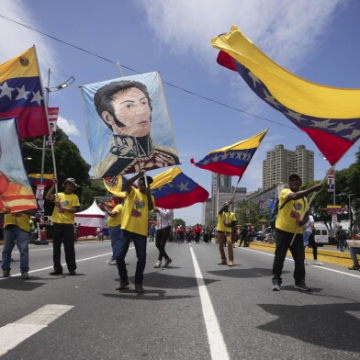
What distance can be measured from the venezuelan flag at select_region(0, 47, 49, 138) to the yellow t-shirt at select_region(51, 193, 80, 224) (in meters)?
1.39

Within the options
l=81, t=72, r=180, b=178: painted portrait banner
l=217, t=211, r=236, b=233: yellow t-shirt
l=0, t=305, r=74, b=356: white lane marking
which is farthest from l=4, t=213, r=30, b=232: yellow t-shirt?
l=217, t=211, r=236, b=233: yellow t-shirt

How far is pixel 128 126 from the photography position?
23.5 ft

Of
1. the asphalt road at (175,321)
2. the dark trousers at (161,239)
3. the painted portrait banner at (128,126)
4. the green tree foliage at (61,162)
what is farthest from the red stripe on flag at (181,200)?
the green tree foliage at (61,162)

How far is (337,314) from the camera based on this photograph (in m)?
4.59

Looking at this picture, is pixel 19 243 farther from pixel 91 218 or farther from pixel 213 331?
pixel 91 218

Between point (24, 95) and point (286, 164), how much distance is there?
457 ft

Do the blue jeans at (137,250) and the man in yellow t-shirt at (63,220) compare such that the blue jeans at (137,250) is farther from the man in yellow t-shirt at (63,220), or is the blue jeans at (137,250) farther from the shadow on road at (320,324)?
the man in yellow t-shirt at (63,220)

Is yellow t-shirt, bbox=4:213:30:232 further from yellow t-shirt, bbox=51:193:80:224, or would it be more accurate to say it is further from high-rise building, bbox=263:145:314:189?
high-rise building, bbox=263:145:314:189

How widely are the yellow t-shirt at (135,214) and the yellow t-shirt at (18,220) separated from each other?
238 cm

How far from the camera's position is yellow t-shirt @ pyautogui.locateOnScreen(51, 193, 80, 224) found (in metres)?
7.66

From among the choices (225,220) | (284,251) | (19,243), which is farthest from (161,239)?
(284,251)

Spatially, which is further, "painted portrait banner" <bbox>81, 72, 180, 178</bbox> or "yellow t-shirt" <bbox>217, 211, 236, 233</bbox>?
"yellow t-shirt" <bbox>217, 211, 236, 233</bbox>

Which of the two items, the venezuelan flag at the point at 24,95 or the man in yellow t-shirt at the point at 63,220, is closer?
the venezuelan flag at the point at 24,95

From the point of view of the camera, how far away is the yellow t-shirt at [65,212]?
7.66 metres
